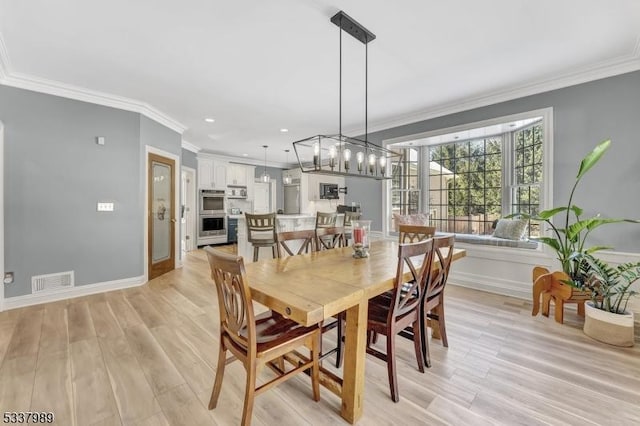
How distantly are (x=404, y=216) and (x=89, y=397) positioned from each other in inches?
161

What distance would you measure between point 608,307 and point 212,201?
717 centimetres

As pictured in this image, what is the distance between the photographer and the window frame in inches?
122

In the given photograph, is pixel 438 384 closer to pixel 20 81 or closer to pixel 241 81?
pixel 241 81

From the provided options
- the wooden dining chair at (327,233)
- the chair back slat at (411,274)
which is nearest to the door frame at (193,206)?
the wooden dining chair at (327,233)

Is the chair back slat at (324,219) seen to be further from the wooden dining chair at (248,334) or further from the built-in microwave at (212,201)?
the built-in microwave at (212,201)

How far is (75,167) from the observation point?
132 inches

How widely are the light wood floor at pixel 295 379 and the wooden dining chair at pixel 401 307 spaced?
0.69 feet

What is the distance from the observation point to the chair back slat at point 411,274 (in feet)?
5.08

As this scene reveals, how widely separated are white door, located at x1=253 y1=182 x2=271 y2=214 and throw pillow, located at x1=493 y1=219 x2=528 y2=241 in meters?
6.22

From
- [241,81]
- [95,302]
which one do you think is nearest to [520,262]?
[241,81]

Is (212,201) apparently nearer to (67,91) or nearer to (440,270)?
(67,91)

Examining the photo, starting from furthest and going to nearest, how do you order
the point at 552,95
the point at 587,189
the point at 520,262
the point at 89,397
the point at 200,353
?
the point at 520,262
the point at 552,95
the point at 587,189
the point at 200,353
the point at 89,397

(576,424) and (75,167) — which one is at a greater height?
(75,167)

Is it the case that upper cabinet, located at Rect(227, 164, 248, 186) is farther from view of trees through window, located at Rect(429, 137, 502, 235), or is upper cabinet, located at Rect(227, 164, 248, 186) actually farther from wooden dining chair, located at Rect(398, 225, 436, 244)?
wooden dining chair, located at Rect(398, 225, 436, 244)
